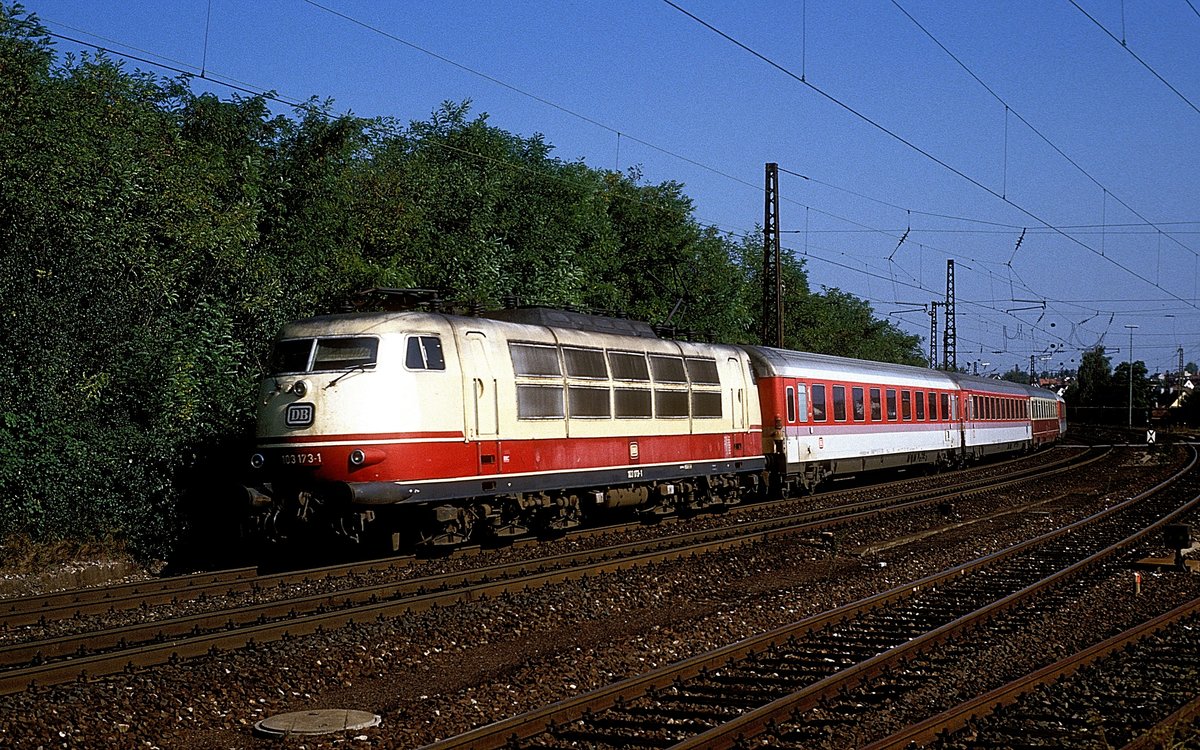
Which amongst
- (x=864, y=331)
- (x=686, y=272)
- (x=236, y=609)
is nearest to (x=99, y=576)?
(x=236, y=609)

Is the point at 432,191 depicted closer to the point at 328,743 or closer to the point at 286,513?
the point at 286,513

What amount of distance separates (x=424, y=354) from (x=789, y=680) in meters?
7.97

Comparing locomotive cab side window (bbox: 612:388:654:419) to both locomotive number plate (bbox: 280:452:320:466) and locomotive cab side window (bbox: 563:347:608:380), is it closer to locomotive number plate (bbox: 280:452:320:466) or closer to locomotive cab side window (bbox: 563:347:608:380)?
locomotive cab side window (bbox: 563:347:608:380)

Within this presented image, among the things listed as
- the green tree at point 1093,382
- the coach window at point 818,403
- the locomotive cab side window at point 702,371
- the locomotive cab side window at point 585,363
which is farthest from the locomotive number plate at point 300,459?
the green tree at point 1093,382

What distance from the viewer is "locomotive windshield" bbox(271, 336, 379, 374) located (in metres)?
15.3

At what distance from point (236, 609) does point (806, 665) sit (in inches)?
237

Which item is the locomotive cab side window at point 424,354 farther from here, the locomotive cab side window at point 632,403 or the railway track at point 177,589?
the locomotive cab side window at point 632,403

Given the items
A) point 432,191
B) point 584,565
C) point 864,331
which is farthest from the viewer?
point 864,331

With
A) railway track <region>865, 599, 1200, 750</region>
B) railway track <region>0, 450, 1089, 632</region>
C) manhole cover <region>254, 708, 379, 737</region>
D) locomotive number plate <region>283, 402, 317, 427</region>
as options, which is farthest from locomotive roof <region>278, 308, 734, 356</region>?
railway track <region>865, 599, 1200, 750</region>

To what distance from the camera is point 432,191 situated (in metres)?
29.0

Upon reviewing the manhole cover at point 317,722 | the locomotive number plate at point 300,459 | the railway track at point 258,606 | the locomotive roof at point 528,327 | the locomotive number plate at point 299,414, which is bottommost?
the manhole cover at point 317,722

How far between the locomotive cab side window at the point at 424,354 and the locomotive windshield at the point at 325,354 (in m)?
0.47

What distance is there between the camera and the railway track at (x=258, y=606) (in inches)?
378

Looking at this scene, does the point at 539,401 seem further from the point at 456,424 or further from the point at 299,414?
the point at 299,414
